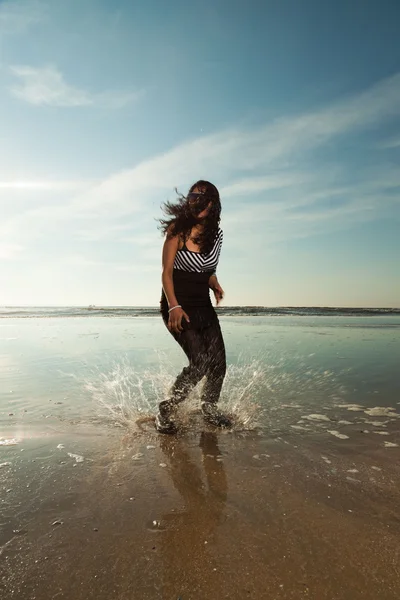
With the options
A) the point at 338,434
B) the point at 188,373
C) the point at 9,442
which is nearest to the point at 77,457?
the point at 9,442

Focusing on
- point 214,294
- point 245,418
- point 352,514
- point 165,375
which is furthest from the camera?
point 165,375

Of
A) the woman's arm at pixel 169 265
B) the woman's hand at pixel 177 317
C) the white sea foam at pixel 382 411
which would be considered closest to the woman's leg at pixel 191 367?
the woman's hand at pixel 177 317

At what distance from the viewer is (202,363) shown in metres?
3.50

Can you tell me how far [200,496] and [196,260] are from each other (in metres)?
2.10

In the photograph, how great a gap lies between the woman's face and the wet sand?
6.82ft

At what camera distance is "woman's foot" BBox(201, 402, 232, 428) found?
3424 mm

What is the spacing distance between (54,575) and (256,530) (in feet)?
2.94

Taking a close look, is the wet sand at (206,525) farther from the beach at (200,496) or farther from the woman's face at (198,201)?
the woman's face at (198,201)

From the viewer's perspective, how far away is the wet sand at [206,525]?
1443 millimetres

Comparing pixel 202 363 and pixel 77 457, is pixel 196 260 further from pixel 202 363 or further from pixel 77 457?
pixel 77 457

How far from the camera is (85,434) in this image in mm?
3182

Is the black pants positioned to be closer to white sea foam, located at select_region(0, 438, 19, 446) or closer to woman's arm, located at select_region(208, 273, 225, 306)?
woman's arm, located at select_region(208, 273, 225, 306)

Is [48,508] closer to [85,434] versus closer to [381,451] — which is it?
[85,434]

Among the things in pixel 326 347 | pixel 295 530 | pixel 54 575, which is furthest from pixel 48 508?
pixel 326 347
